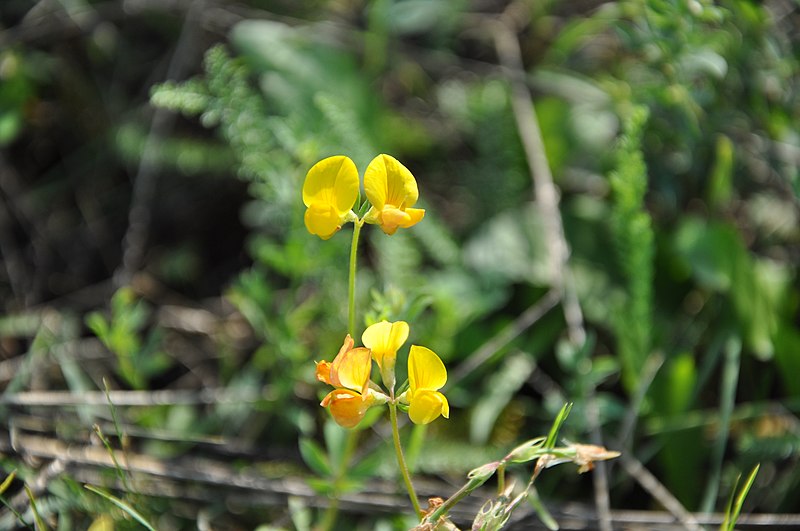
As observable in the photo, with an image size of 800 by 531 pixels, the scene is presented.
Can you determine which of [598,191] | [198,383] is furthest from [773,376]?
[198,383]

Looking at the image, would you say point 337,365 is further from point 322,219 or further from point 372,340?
point 322,219

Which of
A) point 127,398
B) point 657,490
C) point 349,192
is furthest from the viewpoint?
point 127,398

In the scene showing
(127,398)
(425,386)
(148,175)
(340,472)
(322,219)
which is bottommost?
(127,398)

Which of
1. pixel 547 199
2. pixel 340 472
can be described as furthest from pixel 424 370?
pixel 547 199

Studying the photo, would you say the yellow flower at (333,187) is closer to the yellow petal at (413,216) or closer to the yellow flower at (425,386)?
the yellow petal at (413,216)

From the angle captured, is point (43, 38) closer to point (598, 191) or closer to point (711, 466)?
point (598, 191)

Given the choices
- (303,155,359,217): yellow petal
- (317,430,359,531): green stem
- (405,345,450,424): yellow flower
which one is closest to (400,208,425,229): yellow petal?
(303,155,359,217): yellow petal

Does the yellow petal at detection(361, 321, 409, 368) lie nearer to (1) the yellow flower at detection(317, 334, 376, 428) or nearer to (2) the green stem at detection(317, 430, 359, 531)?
(1) the yellow flower at detection(317, 334, 376, 428)
